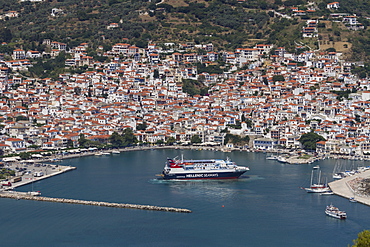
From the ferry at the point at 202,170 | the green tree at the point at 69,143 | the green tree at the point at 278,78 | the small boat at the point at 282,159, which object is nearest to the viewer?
the ferry at the point at 202,170

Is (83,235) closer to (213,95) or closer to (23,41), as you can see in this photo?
(213,95)

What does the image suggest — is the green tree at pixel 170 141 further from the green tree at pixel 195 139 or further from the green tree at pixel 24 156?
the green tree at pixel 24 156

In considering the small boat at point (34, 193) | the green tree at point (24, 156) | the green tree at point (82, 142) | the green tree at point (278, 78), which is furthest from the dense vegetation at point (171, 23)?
the small boat at point (34, 193)

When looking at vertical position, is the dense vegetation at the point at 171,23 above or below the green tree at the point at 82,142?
above

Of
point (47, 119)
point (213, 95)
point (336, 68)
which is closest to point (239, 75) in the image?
point (213, 95)

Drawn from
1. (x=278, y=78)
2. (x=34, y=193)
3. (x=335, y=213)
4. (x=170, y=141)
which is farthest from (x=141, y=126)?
(x=335, y=213)
